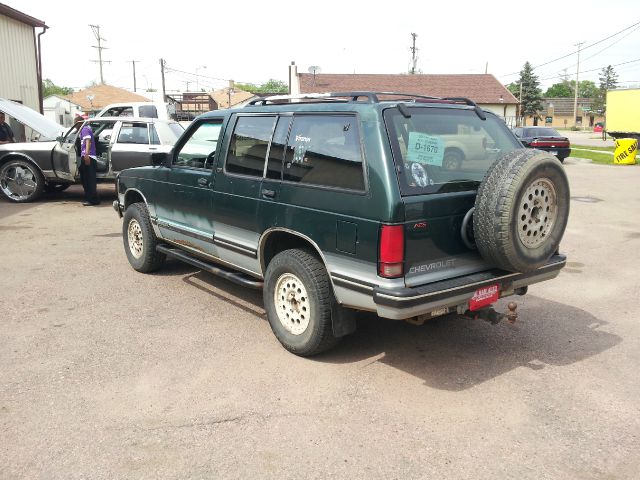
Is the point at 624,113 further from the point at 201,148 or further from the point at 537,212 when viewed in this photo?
the point at 537,212

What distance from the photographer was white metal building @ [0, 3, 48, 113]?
717 inches

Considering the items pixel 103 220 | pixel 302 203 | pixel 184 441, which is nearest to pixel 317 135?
pixel 302 203

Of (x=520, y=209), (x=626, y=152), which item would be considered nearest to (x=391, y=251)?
(x=520, y=209)

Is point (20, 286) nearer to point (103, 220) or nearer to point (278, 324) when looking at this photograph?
point (278, 324)

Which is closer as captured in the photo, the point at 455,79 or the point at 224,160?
the point at 224,160

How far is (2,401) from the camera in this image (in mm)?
3775

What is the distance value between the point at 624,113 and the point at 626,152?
833cm

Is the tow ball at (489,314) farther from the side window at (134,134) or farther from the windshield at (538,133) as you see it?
the windshield at (538,133)

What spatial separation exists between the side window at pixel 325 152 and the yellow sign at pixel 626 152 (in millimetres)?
21791

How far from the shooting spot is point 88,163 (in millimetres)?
11492

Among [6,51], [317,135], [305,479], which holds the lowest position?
[305,479]

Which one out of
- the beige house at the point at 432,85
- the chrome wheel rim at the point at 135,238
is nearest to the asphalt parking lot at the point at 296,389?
the chrome wheel rim at the point at 135,238

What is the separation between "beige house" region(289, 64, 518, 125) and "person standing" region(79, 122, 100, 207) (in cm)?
3700

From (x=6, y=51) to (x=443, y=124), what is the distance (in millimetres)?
18543
